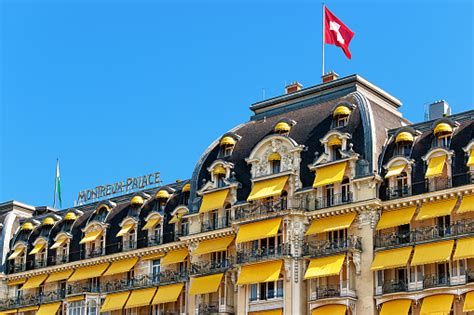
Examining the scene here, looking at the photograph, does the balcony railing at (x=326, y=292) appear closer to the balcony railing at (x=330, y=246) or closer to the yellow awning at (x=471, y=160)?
the balcony railing at (x=330, y=246)

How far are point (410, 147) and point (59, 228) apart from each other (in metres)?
35.0

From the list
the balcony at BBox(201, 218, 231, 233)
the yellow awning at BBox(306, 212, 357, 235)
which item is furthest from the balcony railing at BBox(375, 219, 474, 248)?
the balcony at BBox(201, 218, 231, 233)

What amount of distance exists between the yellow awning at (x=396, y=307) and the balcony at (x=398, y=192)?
22.4 ft

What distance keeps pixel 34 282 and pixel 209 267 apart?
20.2m

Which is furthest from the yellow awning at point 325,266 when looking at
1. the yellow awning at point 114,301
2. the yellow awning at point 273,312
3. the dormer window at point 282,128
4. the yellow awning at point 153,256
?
the yellow awning at point 114,301

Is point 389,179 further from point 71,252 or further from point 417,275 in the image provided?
point 71,252

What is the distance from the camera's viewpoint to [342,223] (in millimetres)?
65750

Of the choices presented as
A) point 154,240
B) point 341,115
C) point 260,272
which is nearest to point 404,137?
point 341,115

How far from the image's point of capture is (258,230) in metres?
68.6

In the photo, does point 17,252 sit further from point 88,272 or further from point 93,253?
point 88,272

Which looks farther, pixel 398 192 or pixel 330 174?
pixel 330 174

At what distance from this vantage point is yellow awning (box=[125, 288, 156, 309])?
7581 cm

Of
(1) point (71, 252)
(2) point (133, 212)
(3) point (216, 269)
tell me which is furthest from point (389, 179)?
(1) point (71, 252)

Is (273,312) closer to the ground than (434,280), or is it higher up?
closer to the ground
